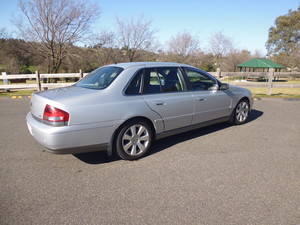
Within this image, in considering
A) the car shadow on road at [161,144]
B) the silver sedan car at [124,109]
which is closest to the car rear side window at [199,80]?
the silver sedan car at [124,109]

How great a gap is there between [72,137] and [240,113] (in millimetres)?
4294

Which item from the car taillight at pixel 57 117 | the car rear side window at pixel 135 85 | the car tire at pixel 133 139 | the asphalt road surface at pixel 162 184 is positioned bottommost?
the asphalt road surface at pixel 162 184

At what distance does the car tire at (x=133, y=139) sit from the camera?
3.38 meters

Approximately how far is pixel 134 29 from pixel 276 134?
60.9 feet

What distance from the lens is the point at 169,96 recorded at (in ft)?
12.8

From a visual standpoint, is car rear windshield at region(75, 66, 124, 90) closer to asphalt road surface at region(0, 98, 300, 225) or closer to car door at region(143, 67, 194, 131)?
car door at region(143, 67, 194, 131)

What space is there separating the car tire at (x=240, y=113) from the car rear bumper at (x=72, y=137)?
345 cm

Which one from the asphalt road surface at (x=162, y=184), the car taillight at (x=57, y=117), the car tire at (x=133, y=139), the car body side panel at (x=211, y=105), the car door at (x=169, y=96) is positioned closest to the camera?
the asphalt road surface at (x=162, y=184)

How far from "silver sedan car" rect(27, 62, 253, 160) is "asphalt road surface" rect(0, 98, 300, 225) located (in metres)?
0.40

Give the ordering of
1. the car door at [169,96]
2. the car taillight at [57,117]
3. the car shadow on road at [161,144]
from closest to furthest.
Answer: the car taillight at [57,117]
the car shadow on road at [161,144]
the car door at [169,96]

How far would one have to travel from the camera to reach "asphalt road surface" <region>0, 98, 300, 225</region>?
224 cm

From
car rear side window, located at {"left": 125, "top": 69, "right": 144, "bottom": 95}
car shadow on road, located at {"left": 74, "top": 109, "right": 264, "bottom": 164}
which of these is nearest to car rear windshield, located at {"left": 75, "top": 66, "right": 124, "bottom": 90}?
car rear side window, located at {"left": 125, "top": 69, "right": 144, "bottom": 95}

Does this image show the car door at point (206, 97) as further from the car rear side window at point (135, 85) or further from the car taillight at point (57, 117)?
the car taillight at point (57, 117)

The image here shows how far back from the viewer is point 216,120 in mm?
4883
